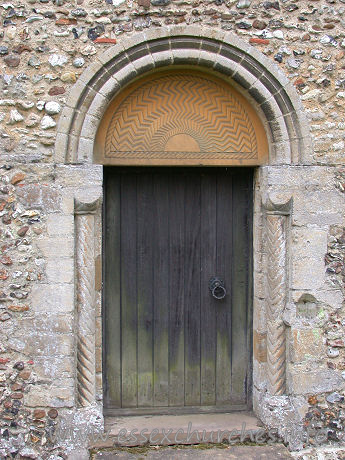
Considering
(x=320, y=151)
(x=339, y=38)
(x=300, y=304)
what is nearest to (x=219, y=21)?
(x=339, y=38)

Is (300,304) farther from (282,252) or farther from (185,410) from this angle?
(185,410)

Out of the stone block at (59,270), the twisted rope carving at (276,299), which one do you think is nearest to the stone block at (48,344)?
the stone block at (59,270)

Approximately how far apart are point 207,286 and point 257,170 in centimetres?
102

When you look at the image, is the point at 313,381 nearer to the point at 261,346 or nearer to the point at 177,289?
the point at 261,346

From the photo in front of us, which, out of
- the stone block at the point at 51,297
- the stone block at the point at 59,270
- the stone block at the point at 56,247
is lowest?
the stone block at the point at 51,297

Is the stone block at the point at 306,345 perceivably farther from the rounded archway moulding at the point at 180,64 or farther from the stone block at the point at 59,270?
the stone block at the point at 59,270

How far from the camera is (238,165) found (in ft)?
13.1

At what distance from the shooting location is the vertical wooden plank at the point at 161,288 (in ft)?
13.6

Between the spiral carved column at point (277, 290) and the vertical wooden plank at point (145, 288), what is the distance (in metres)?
0.95

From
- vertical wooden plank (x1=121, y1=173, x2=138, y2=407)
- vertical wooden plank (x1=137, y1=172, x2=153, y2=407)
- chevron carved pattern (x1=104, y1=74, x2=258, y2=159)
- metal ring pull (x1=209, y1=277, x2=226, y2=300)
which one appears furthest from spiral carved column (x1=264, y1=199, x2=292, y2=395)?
vertical wooden plank (x1=121, y1=173, x2=138, y2=407)

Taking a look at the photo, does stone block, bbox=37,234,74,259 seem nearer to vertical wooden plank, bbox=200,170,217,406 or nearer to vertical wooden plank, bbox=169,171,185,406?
vertical wooden plank, bbox=169,171,185,406

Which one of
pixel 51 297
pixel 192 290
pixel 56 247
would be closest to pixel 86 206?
pixel 56 247

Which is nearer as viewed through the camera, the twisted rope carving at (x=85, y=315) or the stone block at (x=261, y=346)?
the twisted rope carving at (x=85, y=315)

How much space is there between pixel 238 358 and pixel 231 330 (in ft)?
0.80
